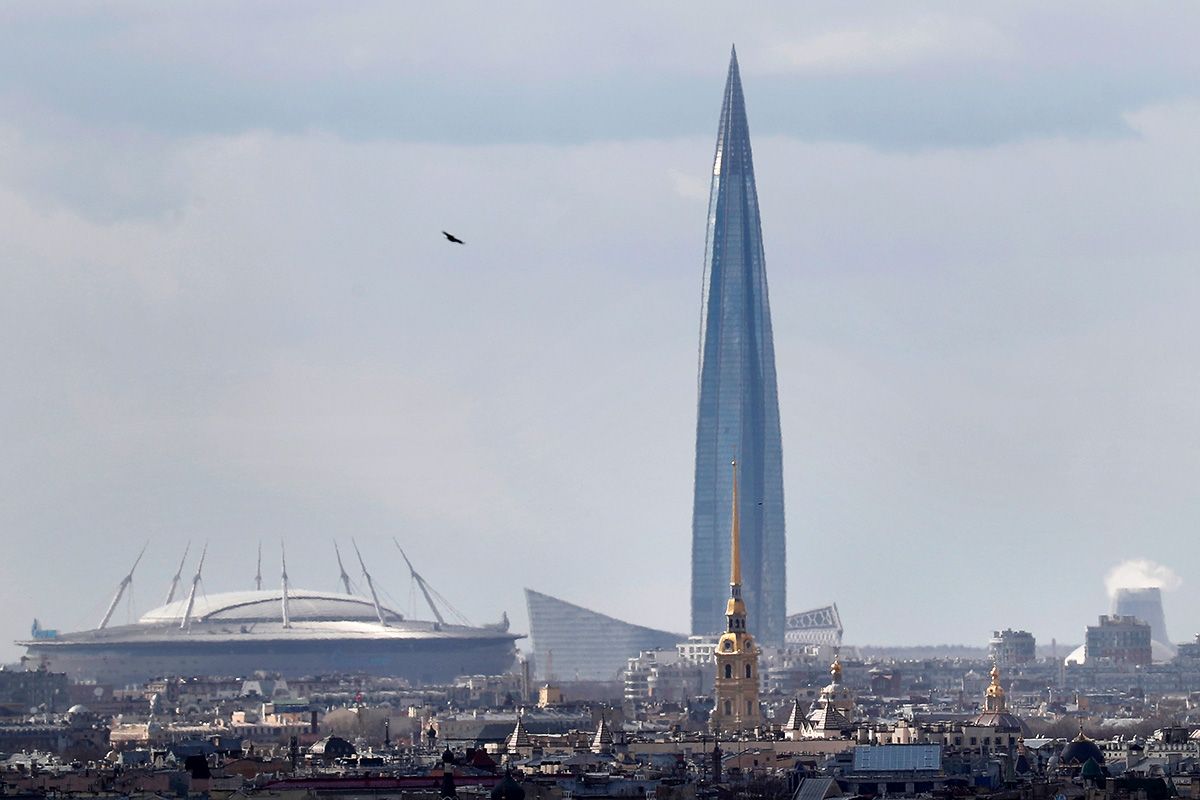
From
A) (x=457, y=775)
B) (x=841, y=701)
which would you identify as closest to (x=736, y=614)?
(x=841, y=701)

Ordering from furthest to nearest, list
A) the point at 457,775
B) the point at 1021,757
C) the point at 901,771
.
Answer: the point at 1021,757 → the point at 901,771 → the point at 457,775

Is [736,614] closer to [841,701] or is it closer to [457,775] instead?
[841,701]

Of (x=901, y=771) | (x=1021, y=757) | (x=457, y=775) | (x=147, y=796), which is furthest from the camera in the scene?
(x=1021, y=757)

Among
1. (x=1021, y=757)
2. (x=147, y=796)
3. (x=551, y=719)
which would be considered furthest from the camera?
(x=551, y=719)

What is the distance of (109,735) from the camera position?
19888 centimetres

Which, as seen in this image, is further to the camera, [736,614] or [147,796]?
[736,614]

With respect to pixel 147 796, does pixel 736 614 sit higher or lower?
higher

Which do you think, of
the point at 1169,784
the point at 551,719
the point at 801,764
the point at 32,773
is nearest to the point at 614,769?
the point at 801,764

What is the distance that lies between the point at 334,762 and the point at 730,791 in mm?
22527

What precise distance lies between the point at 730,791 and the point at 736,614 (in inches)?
2198

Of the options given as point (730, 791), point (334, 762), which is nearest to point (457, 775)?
point (730, 791)

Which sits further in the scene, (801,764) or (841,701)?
(841,701)

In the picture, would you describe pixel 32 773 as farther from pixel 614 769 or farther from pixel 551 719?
pixel 551 719

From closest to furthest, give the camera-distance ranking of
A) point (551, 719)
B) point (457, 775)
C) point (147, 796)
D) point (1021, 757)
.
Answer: point (147, 796) → point (457, 775) → point (1021, 757) → point (551, 719)
